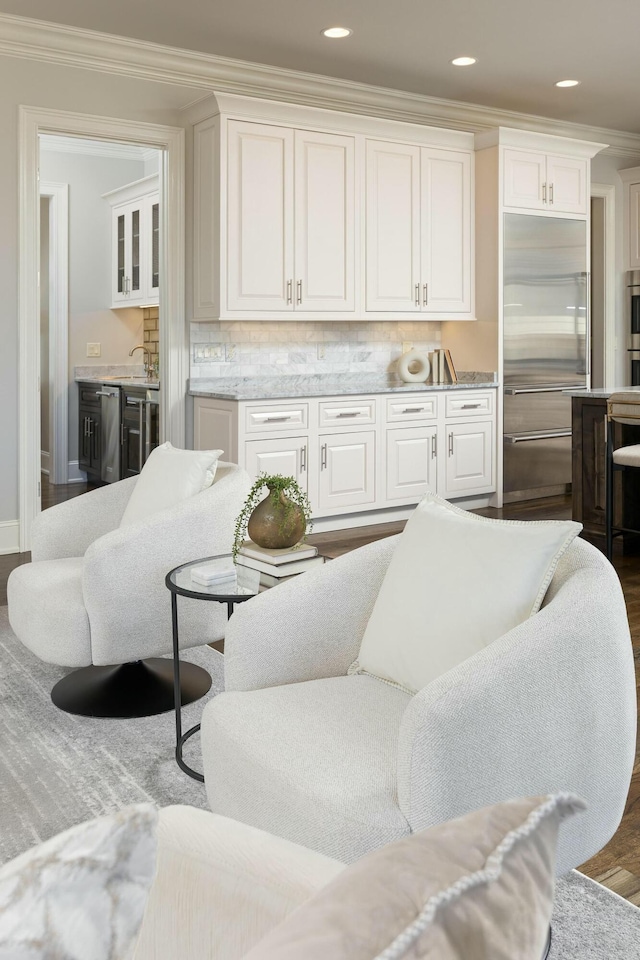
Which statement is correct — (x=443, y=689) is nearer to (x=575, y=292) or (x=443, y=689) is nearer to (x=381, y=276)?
(x=381, y=276)

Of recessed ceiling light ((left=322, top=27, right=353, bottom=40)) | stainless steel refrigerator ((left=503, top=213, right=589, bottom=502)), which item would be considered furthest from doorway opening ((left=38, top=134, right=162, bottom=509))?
stainless steel refrigerator ((left=503, top=213, right=589, bottom=502))

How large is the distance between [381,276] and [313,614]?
439cm

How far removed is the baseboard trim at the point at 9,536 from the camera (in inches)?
203

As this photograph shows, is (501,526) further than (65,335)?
No

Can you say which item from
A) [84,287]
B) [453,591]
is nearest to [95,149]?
[84,287]

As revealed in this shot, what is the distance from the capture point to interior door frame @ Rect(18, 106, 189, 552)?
5.05 meters

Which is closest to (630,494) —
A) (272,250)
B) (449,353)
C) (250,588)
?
(449,353)

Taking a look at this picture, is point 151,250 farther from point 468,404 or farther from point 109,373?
point 468,404

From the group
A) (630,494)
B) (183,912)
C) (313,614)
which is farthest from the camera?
(630,494)

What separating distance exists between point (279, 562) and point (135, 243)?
5.66m

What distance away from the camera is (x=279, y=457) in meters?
5.46

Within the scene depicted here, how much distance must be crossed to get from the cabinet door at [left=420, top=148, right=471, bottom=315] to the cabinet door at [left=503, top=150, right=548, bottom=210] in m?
0.27

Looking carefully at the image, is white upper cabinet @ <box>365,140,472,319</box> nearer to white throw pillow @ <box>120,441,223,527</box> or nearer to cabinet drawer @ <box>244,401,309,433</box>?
cabinet drawer @ <box>244,401,309,433</box>

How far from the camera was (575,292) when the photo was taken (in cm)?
678
